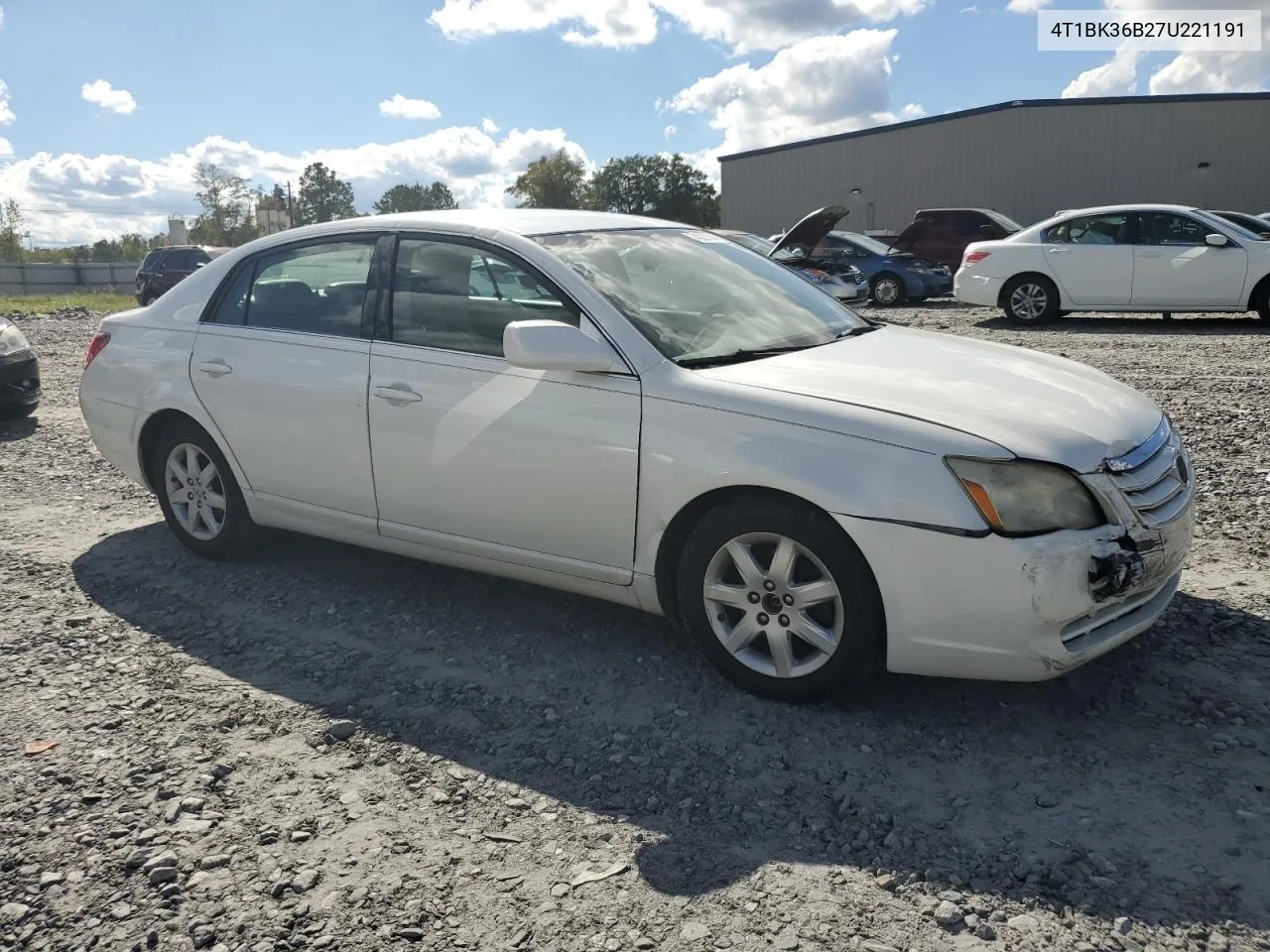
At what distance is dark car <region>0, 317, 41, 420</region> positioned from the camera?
885 centimetres

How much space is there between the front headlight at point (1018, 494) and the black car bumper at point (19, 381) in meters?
8.32

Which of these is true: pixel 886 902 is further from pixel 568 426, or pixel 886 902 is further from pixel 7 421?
pixel 7 421

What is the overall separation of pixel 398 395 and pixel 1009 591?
2.38 metres

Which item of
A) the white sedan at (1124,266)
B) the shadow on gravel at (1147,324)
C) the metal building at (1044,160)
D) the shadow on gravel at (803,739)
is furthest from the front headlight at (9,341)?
the metal building at (1044,160)

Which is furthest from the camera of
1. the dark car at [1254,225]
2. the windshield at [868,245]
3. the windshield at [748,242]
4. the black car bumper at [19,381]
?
the windshield at [868,245]

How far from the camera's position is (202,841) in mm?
2895

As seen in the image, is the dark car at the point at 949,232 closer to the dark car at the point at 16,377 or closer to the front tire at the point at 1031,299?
the front tire at the point at 1031,299

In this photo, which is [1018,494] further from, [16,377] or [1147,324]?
[1147,324]

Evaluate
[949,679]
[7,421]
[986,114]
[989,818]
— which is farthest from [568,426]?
[986,114]

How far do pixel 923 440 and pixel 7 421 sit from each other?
869cm

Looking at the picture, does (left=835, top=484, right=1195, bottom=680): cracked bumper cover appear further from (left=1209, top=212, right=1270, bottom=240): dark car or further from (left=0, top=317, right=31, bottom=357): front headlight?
(left=1209, top=212, right=1270, bottom=240): dark car

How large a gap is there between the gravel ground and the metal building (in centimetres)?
3357

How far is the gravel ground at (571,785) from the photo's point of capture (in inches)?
100

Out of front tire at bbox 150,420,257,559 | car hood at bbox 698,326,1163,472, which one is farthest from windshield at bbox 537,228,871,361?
front tire at bbox 150,420,257,559
